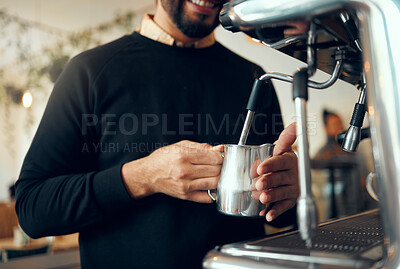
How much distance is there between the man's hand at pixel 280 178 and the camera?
508 mm

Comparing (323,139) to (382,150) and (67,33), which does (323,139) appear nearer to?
(67,33)

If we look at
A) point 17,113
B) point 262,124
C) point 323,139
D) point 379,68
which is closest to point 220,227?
point 262,124

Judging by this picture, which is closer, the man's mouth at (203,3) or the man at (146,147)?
the man at (146,147)

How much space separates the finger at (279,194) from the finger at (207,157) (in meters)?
0.09

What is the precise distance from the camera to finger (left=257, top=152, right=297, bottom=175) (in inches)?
19.5

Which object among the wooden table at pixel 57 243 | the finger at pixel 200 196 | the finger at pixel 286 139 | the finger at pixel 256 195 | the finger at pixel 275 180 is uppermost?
the finger at pixel 286 139

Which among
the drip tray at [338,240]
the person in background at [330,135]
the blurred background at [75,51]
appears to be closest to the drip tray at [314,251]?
the drip tray at [338,240]

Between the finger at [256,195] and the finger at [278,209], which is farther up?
the finger at [256,195]

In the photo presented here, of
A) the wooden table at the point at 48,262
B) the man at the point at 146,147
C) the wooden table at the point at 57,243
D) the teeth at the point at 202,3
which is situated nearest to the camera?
the man at the point at 146,147

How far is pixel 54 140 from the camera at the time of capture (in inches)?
29.0

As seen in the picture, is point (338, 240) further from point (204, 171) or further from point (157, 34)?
point (157, 34)

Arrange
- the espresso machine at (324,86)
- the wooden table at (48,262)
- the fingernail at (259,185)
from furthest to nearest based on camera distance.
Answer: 1. the wooden table at (48,262)
2. the fingernail at (259,185)
3. the espresso machine at (324,86)

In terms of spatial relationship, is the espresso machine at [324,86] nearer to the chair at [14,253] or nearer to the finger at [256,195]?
the finger at [256,195]

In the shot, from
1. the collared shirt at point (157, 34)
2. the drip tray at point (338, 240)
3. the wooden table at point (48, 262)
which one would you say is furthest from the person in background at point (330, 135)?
the drip tray at point (338, 240)
